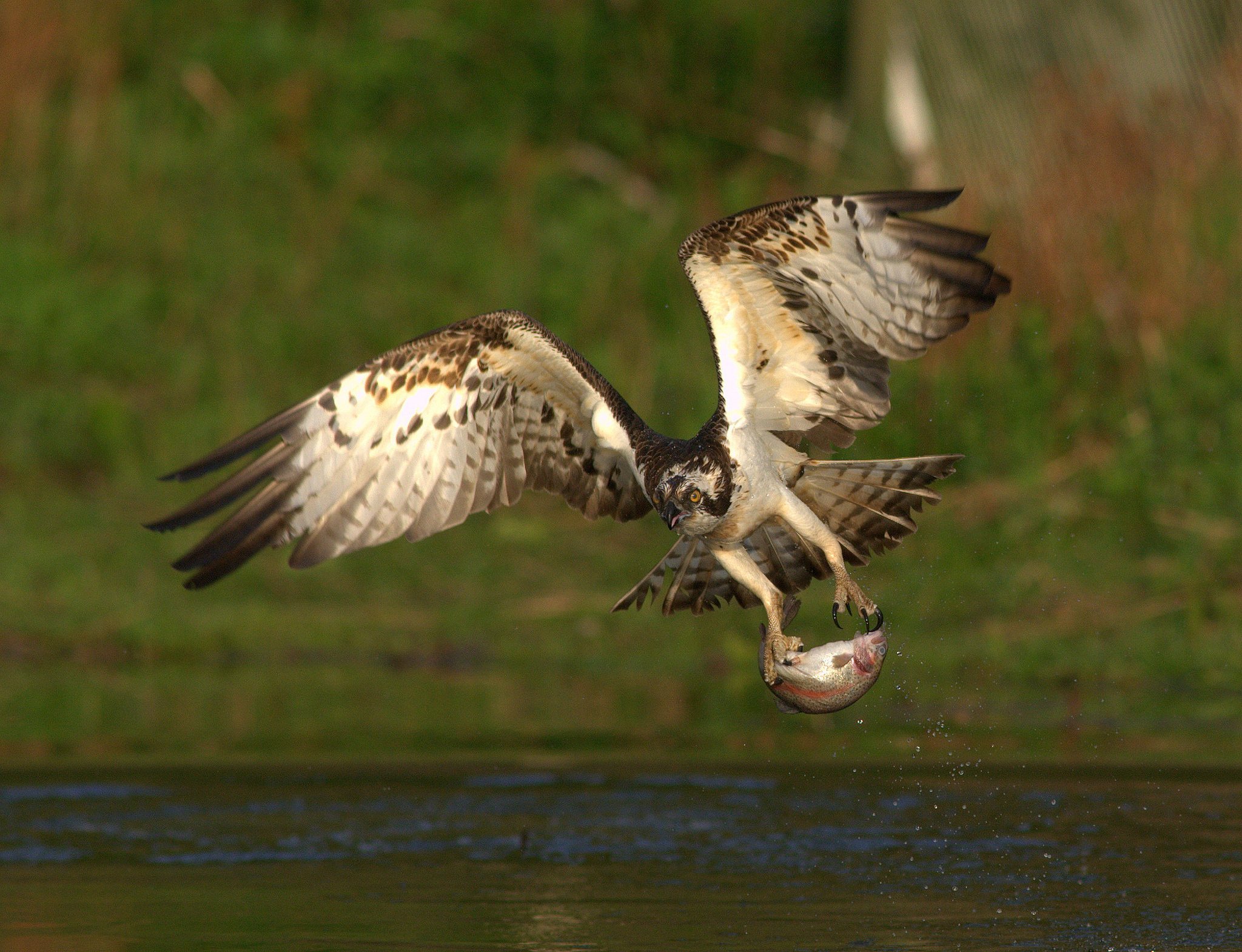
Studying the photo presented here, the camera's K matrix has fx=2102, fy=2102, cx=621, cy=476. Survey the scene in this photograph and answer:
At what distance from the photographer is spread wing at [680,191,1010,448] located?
625 cm

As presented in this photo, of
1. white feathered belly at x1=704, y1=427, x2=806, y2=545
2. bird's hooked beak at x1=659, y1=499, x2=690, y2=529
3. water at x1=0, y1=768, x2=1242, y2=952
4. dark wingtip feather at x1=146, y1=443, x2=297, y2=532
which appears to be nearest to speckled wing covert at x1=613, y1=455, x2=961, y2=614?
white feathered belly at x1=704, y1=427, x2=806, y2=545

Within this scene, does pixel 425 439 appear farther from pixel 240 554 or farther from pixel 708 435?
pixel 708 435

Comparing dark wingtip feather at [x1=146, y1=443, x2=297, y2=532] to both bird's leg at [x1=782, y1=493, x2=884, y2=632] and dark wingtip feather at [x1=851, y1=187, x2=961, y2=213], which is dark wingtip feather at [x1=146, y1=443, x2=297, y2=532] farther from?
dark wingtip feather at [x1=851, y1=187, x2=961, y2=213]

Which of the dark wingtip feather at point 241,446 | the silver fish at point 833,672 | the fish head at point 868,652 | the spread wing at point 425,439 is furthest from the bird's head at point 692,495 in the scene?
the dark wingtip feather at point 241,446

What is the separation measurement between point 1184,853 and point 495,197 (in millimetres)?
10050

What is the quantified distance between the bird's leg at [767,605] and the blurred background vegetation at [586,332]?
125cm

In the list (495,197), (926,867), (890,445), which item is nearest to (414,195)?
(495,197)

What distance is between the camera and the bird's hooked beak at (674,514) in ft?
21.7

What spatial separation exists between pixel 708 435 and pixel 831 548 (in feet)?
1.79

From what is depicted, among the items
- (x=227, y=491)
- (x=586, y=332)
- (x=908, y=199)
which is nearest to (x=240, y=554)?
(x=227, y=491)

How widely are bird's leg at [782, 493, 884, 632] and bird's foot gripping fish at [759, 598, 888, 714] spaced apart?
0.49 metres

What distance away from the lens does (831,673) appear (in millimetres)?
6090

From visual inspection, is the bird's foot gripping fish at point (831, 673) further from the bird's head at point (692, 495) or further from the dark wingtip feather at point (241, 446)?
the dark wingtip feather at point (241, 446)

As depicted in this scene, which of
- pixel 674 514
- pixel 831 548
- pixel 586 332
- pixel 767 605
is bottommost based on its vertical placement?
pixel 767 605
